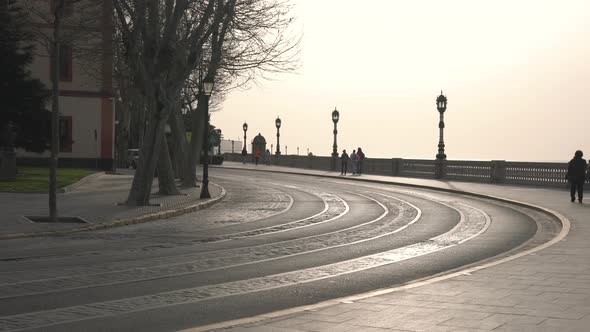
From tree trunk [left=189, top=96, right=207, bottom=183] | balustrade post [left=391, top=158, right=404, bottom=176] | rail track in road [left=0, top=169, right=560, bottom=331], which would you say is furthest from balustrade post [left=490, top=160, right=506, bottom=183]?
tree trunk [left=189, top=96, right=207, bottom=183]

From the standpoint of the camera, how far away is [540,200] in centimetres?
2783

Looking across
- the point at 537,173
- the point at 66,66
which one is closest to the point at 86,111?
the point at 66,66

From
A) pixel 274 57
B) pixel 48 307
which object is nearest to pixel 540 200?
pixel 274 57

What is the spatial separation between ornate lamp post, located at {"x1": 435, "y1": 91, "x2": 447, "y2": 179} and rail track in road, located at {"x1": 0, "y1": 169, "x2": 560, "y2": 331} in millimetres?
21562

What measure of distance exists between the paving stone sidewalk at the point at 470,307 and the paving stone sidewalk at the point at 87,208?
387 inches

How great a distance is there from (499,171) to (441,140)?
287 inches

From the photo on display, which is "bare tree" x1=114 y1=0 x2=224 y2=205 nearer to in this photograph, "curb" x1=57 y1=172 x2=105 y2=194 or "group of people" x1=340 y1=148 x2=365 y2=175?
"curb" x1=57 y1=172 x2=105 y2=194

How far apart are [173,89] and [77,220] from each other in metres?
6.81

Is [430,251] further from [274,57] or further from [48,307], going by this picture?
[274,57]

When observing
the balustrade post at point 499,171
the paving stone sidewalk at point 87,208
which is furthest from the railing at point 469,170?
the paving stone sidewalk at point 87,208

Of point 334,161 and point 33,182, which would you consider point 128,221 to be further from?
point 334,161

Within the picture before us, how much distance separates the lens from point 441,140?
4791 cm

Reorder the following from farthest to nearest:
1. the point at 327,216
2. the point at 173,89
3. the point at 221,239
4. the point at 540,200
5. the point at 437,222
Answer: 1. the point at 540,200
2. the point at 173,89
3. the point at 327,216
4. the point at 437,222
5. the point at 221,239

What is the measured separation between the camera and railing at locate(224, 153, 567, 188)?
123 ft
